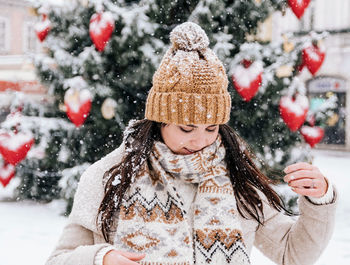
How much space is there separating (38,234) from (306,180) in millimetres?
4441

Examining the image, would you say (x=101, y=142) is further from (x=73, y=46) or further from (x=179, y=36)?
(x=179, y=36)

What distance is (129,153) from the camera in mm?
1620

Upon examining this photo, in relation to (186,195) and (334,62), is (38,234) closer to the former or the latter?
(186,195)

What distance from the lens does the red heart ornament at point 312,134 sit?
14.9ft

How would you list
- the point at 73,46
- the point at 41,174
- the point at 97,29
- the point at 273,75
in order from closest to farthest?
the point at 97,29, the point at 273,75, the point at 73,46, the point at 41,174

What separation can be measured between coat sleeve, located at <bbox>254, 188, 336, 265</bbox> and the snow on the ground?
259cm

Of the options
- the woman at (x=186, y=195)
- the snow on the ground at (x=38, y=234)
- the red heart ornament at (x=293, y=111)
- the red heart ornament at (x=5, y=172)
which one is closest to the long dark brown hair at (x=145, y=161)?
the woman at (x=186, y=195)

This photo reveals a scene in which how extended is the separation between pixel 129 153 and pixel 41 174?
15.4ft

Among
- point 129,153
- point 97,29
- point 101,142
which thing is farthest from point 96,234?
point 101,142

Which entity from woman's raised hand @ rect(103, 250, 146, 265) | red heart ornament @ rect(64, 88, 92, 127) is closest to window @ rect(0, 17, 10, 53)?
red heart ornament @ rect(64, 88, 92, 127)

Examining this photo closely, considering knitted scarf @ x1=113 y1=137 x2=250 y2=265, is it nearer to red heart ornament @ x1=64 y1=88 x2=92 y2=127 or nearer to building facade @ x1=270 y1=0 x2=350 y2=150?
red heart ornament @ x1=64 y1=88 x2=92 y2=127

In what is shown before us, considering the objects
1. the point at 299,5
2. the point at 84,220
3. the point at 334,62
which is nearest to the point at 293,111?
the point at 299,5

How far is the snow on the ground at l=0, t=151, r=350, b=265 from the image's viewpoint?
A: 4555 mm

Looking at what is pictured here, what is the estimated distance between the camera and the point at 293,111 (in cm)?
395
